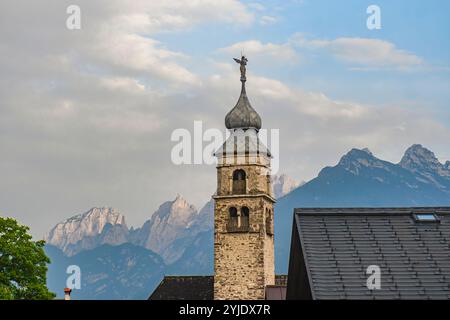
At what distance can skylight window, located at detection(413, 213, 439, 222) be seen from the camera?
2092 cm

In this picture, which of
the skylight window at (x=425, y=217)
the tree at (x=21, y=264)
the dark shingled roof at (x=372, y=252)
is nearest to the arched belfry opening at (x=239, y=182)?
the tree at (x=21, y=264)

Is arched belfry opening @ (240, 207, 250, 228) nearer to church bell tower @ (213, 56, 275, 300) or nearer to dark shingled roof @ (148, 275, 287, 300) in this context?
church bell tower @ (213, 56, 275, 300)

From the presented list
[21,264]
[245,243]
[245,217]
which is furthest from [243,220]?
[21,264]

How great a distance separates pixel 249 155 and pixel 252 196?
3.03 metres

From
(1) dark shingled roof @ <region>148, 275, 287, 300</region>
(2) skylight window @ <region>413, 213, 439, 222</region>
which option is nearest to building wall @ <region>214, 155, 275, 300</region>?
(1) dark shingled roof @ <region>148, 275, 287, 300</region>

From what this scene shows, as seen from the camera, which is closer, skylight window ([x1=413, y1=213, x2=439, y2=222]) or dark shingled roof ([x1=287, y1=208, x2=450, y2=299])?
dark shingled roof ([x1=287, y1=208, x2=450, y2=299])

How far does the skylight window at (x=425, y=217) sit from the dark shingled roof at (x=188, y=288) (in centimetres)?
3827

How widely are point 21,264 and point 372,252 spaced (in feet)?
87.4

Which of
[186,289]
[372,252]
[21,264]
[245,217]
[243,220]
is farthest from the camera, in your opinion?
[186,289]

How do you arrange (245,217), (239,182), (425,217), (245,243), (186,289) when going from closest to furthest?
(425,217), (245,243), (245,217), (239,182), (186,289)

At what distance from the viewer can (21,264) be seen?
43.1 m

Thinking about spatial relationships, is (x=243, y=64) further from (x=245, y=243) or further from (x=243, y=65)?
(x=245, y=243)

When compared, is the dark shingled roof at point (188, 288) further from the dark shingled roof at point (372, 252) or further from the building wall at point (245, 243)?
the dark shingled roof at point (372, 252)

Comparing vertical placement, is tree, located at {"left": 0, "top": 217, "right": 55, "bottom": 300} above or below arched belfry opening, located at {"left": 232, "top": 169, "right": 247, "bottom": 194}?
below
